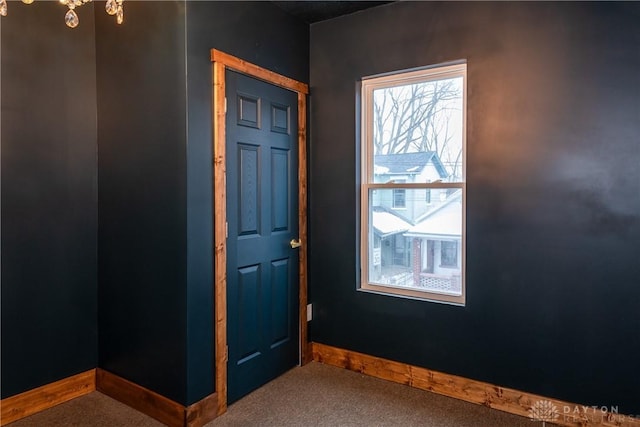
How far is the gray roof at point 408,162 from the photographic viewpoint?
2857 millimetres

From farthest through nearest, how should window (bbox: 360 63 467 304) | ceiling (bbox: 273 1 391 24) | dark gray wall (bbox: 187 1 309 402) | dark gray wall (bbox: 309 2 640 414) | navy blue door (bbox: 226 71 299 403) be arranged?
1. ceiling (bbox: 273 1 391 24)
2. window (bbox: 360 63 467 304)
3. navy blue door (bbox: 226 71 299 403)
4. dark gray wall (bbox: 187 1 309 402)
5. dark gray wall (bbox: 309 2 640 414)

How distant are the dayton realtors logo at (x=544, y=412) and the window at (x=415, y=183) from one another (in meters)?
0.71

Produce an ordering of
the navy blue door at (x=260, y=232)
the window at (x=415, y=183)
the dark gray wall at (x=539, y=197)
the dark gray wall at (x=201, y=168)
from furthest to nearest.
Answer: the window at (x=415, y=183), the navy blue door at (x=260, y=232), the dark gray wall at (x=201, y=168), the dark gray wall at (x=539, y=197)

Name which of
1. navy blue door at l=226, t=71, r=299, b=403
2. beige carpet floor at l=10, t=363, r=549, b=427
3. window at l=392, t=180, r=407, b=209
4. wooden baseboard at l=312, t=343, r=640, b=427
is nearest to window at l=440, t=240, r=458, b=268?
window at l=392, t=180, r=407, b=209

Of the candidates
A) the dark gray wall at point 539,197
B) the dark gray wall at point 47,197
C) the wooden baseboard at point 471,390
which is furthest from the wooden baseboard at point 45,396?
the dark gray wall at point 539,197

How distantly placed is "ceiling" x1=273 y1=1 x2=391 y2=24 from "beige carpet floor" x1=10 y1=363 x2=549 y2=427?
261cm

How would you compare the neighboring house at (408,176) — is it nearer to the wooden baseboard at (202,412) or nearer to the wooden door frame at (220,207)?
the wooden door frame at (220,207)

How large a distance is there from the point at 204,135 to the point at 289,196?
2.78 feet

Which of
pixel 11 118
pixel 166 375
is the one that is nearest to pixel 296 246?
pixel 166 375

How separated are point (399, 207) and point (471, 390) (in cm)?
126

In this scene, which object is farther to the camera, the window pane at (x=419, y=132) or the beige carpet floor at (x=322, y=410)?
the window pane at (x=419, y=132)

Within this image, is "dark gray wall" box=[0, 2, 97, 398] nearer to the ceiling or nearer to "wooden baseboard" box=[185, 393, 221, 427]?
"wooden baseboard" box=[185, 393, 221, 427]

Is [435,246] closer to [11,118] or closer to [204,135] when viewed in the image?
[204,135]

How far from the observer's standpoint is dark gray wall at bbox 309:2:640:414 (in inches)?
89.5
